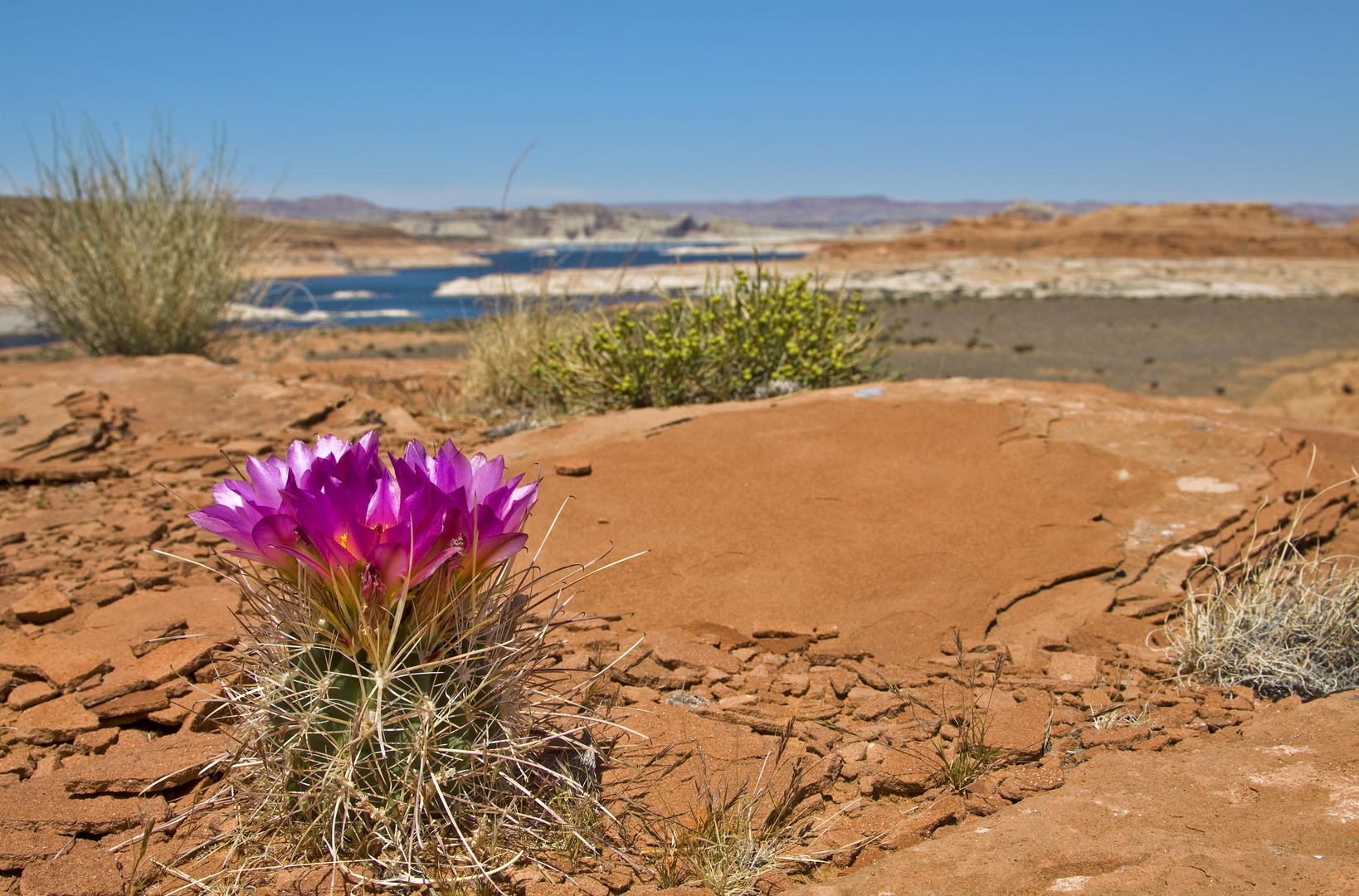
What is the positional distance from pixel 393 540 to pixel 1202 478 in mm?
3683

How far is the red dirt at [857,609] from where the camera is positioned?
1799 millimetres

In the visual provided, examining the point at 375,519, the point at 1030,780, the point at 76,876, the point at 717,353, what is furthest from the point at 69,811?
the point at 717,353

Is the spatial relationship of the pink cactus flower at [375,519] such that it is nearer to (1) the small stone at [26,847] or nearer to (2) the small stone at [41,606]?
(1) the small stone at [26,847]

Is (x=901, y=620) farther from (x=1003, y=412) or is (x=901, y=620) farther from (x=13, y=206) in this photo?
(x=13, y=206)

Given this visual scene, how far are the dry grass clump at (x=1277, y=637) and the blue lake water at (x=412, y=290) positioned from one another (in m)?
4.03

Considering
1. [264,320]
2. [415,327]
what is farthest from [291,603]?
[415,327]

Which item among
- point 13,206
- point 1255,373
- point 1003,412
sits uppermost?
point 13,206

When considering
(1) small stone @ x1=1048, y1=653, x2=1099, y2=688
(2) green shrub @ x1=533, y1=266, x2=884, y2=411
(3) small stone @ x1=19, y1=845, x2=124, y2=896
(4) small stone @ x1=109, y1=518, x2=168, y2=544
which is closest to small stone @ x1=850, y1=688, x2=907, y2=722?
(1) small stone @ x1=1048, y1=653, x2=1099, y2=688

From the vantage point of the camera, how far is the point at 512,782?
1651mm

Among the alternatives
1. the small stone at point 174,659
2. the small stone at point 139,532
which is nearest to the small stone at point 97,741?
the small stone at point 174,659

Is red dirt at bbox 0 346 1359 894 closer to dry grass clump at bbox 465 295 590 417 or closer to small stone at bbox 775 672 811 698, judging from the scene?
small stone at bbox 775 672 811 698

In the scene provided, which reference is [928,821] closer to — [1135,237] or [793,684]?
[793,684]

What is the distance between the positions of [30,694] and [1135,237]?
5398 centimetres

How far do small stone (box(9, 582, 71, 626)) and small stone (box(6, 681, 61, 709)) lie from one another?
1.77 ft
